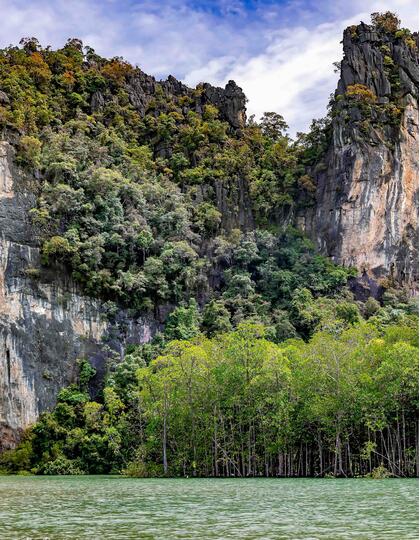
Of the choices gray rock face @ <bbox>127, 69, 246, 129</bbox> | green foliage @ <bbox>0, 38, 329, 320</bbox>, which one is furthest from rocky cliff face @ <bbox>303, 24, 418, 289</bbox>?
gray rock face @ <bbox>127, 69, 246, 129</bbox>

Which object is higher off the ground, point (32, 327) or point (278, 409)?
point (32, 327)

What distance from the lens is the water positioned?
14594 millimetres

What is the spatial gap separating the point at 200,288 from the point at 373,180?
21948mm

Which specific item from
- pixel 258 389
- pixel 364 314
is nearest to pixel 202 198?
pixel 364 314

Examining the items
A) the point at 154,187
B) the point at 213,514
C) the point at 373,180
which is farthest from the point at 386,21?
the point at 213,514

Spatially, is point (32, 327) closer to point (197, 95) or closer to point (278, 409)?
point (278, 409)

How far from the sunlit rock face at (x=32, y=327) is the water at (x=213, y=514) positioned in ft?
→ 102

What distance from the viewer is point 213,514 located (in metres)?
18.5

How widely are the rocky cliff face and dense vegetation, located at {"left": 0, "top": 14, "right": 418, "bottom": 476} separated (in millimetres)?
1102

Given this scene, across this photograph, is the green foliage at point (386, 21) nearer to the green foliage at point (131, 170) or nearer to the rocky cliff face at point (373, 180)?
the rocky cliff face at point (373, 180)

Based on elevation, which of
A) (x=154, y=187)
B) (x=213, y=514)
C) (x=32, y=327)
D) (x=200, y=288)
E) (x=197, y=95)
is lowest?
(x=213, y=514)

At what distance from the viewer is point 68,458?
5397cm

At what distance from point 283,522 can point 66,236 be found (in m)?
50.5

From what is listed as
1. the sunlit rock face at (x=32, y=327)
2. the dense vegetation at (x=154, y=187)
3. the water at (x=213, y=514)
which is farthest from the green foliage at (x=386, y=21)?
the water at (x=213, y=514)
